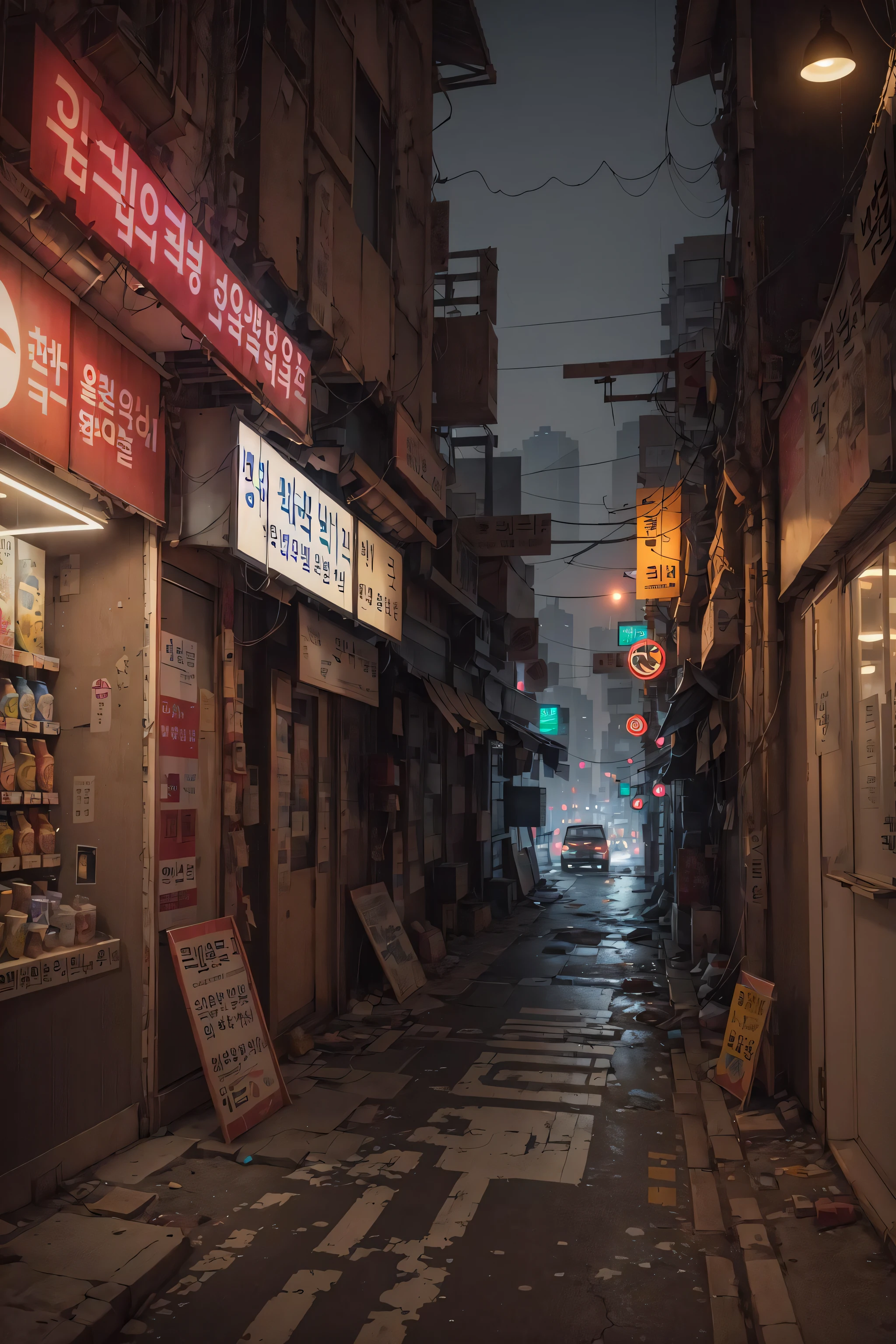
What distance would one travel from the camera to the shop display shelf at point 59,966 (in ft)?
18.3

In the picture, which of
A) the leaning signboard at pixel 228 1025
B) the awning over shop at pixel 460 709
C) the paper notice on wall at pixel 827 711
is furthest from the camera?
the awning over shop at pixel 460 709

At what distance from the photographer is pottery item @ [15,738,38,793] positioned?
628 centimetres

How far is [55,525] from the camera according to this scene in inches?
251

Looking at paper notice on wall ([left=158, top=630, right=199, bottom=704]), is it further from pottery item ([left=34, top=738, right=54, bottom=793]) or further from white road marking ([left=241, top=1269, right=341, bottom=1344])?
white road marking ([left=241, top=1269, right=341, bottom=1344])

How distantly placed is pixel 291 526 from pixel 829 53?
5.52 m

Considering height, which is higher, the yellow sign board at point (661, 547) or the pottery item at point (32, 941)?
the yellow sign board at point (661, 547)

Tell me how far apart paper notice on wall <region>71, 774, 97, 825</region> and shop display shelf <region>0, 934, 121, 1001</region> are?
2.84 ft

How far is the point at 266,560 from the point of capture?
26.1 feet

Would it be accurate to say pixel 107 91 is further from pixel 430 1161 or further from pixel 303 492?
pixel 430 1161

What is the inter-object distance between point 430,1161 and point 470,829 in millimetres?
14015

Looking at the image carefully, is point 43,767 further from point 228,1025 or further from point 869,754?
point 869,754

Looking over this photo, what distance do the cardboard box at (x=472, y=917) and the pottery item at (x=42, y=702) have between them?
12793 millimetres

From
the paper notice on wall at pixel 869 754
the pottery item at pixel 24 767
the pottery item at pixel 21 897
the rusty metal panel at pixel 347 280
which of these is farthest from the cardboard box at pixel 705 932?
the pottery item at pixel 24 767

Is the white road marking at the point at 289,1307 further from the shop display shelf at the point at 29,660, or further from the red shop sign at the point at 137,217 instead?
the red shop sign at the point at 137,217
